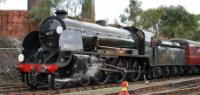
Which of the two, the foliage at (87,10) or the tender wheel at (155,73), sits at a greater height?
the foliage at (87,10)

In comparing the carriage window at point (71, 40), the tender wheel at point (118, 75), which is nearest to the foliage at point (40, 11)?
the tender wheel at point (118, 75)

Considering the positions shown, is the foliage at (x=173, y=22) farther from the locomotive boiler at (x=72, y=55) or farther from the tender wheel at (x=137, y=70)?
the locomotive boiler at (x=72, y=55)

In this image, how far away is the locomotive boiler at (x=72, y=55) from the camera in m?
16.9

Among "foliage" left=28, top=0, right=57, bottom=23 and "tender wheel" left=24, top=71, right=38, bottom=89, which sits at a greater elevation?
"foliage" left=28, top=0, right=57, bottom=23

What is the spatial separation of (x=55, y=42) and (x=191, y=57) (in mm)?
13788

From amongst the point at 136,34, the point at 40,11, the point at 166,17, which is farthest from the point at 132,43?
the point at 166,17

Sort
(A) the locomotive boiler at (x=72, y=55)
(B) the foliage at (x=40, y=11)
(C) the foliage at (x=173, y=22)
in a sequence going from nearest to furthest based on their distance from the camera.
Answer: (A) the locomotive boiler at (x=72, y=55)
(B) the foliage at (x=40, y=11)
(C) the foliage at (x=173, y=22)

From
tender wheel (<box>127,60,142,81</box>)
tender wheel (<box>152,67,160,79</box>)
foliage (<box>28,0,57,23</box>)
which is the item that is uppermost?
foliage (<box>28,0,57,23</box>)

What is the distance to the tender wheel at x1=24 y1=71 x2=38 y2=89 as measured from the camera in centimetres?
1707

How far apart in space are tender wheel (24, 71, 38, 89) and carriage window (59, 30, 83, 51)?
1.50 meters

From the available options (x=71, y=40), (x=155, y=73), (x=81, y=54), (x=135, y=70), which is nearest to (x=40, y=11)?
(x=155, y=73)

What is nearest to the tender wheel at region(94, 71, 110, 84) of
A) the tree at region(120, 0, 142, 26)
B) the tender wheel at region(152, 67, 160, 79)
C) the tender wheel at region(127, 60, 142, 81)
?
the tender wheel at region(127, 60, 142, 81)

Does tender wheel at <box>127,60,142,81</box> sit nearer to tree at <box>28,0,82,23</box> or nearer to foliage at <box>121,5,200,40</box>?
tree at <box>28,0,82,23</box>

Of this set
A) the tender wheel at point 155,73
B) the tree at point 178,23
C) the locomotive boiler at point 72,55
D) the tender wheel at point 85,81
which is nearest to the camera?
the locomotive boiler at point 72,55
